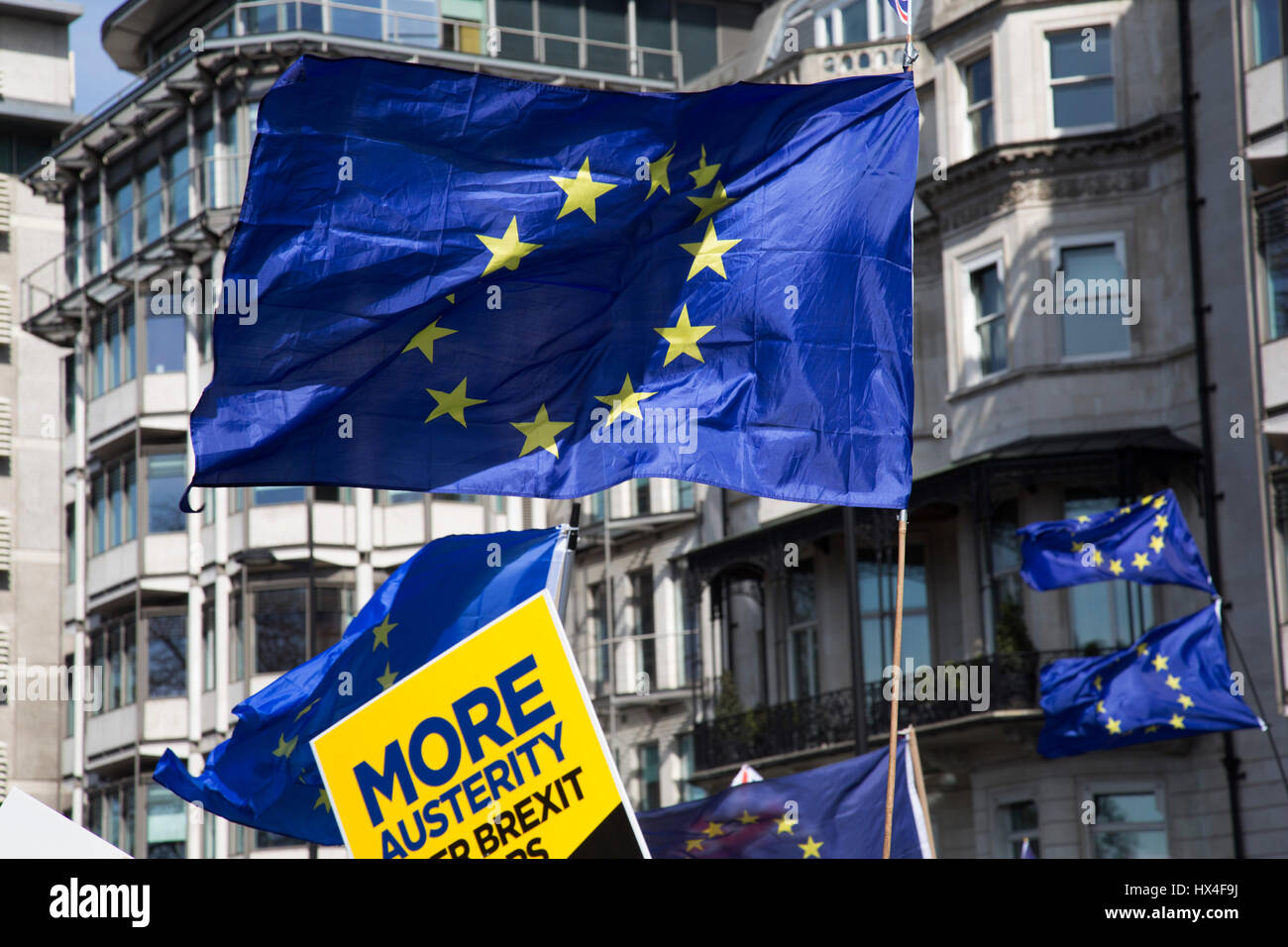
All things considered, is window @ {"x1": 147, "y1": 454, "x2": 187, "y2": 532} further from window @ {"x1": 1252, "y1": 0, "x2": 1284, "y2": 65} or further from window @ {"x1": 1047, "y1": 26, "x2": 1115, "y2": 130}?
window @ {"x1": 1252, "y1": 0, "x2": 1284, "y2": 65}

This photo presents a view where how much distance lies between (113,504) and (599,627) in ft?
43.9

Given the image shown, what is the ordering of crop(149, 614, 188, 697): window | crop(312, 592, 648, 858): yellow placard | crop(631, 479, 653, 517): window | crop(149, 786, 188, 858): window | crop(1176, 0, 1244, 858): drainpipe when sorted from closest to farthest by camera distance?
crop(312, 592, 648, 858): yellow placard < crop(1176, 0, 1244, 858): drainpipe < crop(631, 479, 653, 517): window < crop(149, 786, 188, 858): window < crop(149, 614, 188, 697): window

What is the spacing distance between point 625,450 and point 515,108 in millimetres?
2098

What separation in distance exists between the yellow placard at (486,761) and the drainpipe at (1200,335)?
24.2 m

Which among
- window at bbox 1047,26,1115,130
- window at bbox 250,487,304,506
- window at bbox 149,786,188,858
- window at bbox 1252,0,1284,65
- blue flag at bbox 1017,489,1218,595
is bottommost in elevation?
window at bbox 149,786,188,858

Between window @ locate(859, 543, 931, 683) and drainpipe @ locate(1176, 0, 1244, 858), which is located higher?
drainpipe @ locate(1176, 0, 1244, 858)

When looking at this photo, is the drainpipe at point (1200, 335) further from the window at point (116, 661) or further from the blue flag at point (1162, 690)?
the window at point (116, 661)

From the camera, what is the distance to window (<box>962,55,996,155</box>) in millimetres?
35562

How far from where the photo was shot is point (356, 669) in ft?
46.1

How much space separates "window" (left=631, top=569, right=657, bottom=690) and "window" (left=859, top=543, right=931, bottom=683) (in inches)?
323

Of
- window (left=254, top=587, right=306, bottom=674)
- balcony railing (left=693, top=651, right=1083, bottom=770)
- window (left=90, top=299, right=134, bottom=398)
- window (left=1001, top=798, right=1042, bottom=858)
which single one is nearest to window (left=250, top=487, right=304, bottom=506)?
window (left=254, top=587, right=306, bottom=674)

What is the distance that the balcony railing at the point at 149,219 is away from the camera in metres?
49.2

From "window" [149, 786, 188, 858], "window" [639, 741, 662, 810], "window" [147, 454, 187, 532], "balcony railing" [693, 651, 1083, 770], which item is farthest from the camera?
"window" [147, 454, 187, 532]
